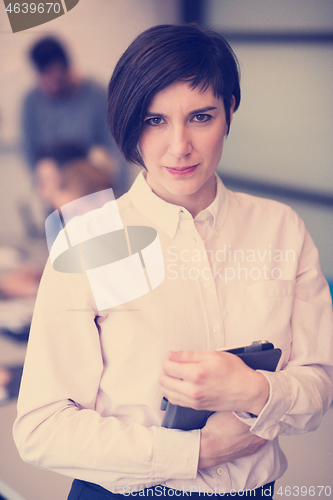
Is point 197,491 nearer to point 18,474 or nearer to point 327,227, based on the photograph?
point 18,474

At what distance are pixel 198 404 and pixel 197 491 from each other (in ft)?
0.58

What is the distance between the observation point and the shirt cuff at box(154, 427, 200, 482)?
563 mm

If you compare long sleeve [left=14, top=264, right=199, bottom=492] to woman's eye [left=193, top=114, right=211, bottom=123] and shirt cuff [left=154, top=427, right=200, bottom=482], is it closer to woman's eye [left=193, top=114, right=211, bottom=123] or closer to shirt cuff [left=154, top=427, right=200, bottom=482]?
shirt cuff [left=154, top=427, right=200, bottom=482]

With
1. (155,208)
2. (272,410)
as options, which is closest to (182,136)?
(155,208)

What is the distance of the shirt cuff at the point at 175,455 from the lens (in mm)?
563

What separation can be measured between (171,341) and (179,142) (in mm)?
299

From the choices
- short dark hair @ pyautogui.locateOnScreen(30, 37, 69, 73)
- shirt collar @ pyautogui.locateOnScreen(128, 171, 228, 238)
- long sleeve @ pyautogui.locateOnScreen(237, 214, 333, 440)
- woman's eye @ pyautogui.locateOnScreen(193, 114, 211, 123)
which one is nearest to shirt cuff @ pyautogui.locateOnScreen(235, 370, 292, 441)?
long sleeve @ pyautogui.locateOnScreen(237, 214, 333, 440)

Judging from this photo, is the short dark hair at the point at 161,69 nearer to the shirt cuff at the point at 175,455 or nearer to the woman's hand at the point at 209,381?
the woman's hand at the point at 209,381

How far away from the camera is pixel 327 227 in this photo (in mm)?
909

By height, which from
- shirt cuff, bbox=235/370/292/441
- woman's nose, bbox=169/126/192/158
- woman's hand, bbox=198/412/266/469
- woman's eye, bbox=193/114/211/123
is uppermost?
woman's eye, bbox=193/114/211/123

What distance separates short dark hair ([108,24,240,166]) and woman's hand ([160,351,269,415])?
348mm

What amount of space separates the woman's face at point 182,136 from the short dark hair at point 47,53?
0.25 m

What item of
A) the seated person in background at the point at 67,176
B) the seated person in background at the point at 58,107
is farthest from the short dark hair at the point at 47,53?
the seated person in background at the point at 67,176

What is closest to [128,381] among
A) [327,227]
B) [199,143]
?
[199,143]
